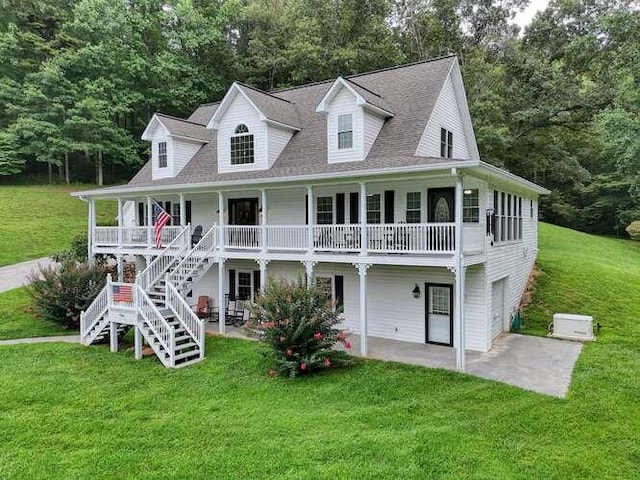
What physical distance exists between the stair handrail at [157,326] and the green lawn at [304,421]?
40 centimetres

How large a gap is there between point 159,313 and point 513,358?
997 cm

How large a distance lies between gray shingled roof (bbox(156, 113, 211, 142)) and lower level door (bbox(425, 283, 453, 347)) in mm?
12401

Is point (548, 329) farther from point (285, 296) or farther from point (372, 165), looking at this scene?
point (285, 296)

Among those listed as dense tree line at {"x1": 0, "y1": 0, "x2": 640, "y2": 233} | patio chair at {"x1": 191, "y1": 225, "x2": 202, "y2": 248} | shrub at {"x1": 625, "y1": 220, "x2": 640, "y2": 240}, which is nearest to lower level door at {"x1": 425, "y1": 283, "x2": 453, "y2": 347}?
patio chair at {"x1": 191, "y1": 225, "x2": 202, "y2": 248}

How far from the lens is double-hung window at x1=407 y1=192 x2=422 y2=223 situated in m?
13.4

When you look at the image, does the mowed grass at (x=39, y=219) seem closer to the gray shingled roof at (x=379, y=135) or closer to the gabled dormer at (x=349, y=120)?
the gray shingled roof at (x=379, y=135)

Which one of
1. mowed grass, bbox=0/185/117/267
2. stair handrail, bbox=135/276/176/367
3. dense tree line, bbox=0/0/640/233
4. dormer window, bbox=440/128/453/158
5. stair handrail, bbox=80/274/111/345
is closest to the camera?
stair handrail, bbox=135/276/176/367

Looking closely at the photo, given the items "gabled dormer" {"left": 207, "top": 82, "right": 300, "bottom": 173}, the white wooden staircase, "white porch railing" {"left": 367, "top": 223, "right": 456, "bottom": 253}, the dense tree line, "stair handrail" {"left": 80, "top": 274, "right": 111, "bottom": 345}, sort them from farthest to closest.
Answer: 1. the dense tree line
2. "gabled dormer" {"left": 207, "top": 82, "right": 300, "bottom": 173}
3. "stair handrail" {"left": 80, "top": 274, "right": 111, "bottom": 345}
4. the white wooden staircase
5. "white porch railing" {"left": 367, "top": 223, "right": 456, "bottom": 253}

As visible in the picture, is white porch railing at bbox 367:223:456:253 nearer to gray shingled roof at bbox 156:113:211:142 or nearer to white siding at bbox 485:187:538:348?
white siding at bbox 485:187:538:348

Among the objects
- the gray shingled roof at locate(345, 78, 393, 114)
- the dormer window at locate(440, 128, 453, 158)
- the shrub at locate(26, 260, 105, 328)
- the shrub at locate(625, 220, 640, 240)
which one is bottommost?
the shrub at locate(26, 260, 105, 328)

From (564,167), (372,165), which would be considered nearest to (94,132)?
(372,165)

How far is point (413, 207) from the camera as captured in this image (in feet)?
44.2

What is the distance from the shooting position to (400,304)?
13609mm

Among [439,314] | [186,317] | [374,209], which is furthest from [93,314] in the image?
[439,314]
